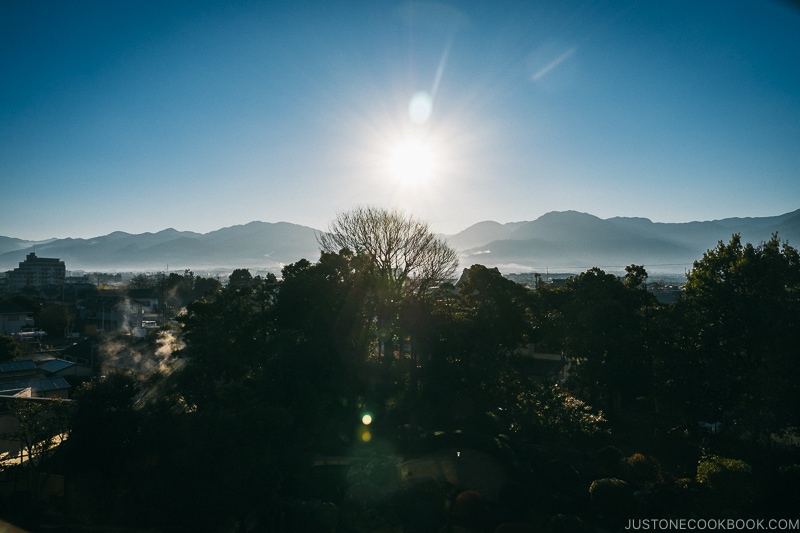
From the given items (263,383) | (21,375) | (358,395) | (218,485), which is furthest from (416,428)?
(21,375)

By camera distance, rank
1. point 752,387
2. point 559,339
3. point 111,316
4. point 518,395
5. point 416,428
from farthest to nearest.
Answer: point 111,316
point 559,339
point 518,395
point 416,428
point 752,387

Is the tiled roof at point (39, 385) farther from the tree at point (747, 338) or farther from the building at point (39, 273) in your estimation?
the building at point (39, 273)

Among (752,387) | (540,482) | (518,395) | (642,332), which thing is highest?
(642,332)

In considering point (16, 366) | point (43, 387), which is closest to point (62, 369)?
point (16, 366)

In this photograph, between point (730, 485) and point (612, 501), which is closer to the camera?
point (730, 485)

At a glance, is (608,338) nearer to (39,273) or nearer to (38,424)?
(38,424)

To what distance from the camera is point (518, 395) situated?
13727 mm

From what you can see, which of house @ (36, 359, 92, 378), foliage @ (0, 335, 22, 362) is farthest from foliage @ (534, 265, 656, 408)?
foliage @ (0, 335, 22, 362)

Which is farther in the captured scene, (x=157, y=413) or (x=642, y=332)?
(x=642, y=332)

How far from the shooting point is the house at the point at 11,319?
2928 centimetres

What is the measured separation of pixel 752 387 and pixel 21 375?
2419 centimetres

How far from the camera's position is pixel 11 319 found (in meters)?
29.7

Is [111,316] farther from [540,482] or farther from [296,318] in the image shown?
[540,482]

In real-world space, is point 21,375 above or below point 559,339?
below
